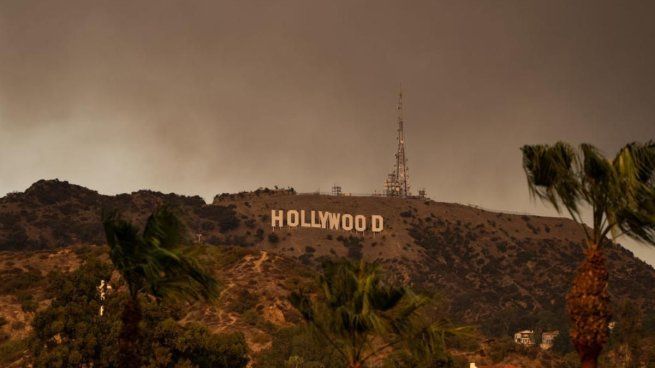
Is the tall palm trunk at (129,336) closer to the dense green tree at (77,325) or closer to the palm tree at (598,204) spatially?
the palm tree at (598,204)

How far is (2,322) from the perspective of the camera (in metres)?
100

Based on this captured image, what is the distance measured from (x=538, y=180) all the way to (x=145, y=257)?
443 inches

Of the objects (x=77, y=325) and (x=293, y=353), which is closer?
(x=77, y=325)

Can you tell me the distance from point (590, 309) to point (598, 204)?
9.45 feet

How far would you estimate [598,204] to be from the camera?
2777 cm

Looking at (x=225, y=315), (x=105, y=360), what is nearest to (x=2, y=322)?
(x=225, y=315)

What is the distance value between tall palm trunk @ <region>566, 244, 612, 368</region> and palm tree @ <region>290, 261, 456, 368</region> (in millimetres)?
4496

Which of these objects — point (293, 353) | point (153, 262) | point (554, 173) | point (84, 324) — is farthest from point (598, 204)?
point (293, 353)

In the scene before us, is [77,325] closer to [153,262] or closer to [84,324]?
[84,324]

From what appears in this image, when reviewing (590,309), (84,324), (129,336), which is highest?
(84,324)

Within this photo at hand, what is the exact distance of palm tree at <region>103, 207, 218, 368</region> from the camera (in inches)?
1128

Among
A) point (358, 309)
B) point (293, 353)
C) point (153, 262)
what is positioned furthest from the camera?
point (293, 353)

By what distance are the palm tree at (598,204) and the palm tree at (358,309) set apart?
4.74 meters

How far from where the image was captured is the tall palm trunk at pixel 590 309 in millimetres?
27094
